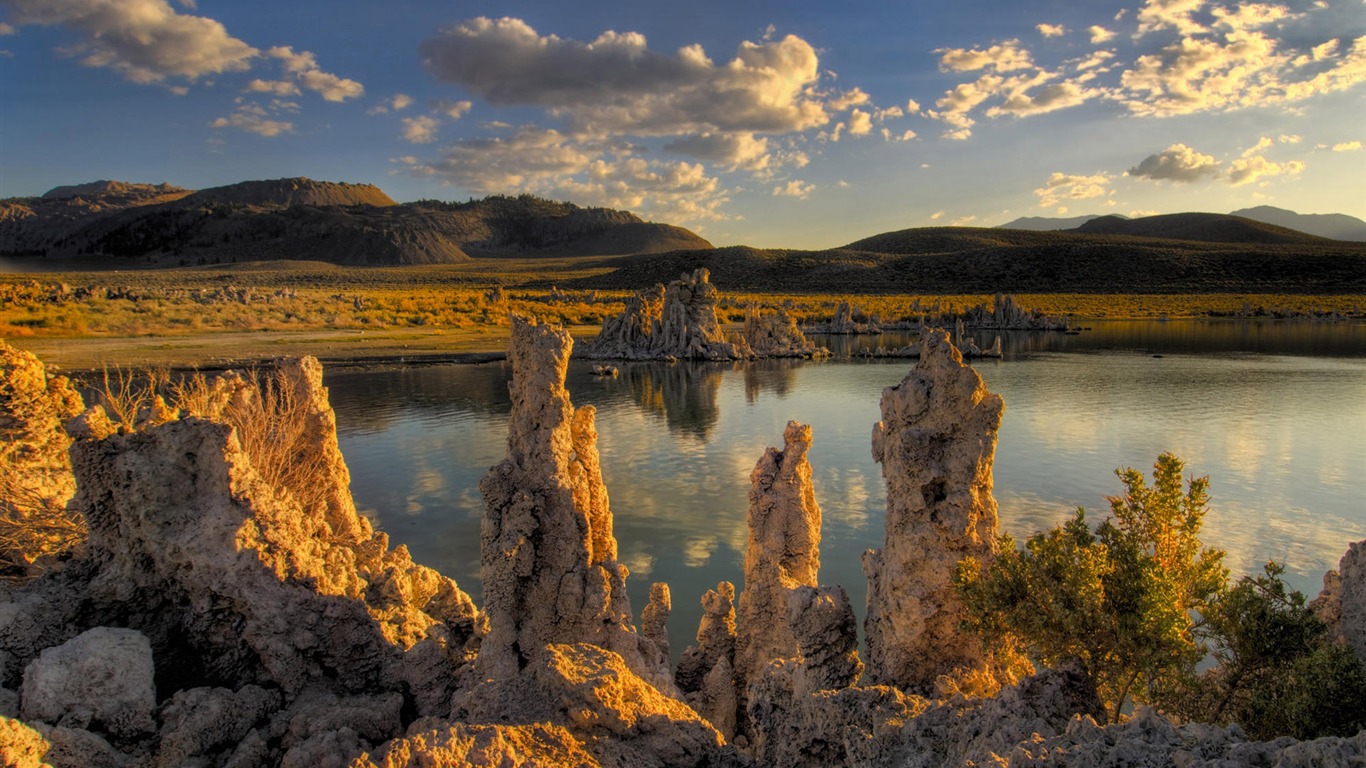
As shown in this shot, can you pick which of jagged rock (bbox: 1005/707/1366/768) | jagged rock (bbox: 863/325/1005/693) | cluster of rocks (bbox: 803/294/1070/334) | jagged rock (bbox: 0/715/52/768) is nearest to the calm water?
jagged rock (bbox: 863/325/1005/693)

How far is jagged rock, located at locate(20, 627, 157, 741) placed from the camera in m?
5.36

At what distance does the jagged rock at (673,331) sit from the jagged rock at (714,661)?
35.0 metres

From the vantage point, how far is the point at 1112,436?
77.4ft

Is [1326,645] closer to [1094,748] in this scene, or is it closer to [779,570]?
[1094,748]

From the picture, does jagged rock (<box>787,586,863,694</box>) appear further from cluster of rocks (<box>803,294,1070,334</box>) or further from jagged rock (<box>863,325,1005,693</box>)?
cluster of rocks (<box>803,294,1070,334</box>)

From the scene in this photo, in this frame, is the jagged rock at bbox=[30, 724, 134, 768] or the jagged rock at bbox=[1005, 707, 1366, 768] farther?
the jagged rock at bbox=[30, 724, 134, 768]

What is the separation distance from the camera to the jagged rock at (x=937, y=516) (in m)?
6.61

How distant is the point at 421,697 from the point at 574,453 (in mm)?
2648

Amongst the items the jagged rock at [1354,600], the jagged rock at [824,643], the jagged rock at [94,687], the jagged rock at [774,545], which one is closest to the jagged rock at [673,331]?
the jagged rock at [774,545]

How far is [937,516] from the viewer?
6703 mm

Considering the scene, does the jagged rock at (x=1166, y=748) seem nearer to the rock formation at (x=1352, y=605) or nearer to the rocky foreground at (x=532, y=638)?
the rocky foreground at (x=532, y=638)

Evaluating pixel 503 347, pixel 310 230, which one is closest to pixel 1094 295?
pixel 503 347

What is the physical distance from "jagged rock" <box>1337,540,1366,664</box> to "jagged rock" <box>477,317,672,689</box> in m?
5.39

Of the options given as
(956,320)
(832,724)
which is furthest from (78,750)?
(956,320)
